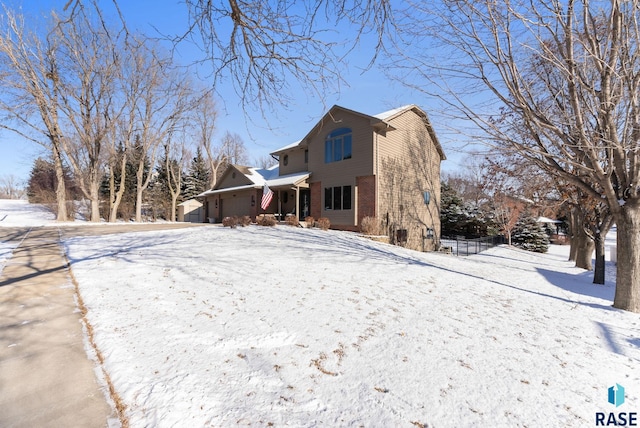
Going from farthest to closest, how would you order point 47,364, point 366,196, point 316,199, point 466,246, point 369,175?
point 466,246 → point 316,199 → point 366,196 → point 369,175 → point 47,364

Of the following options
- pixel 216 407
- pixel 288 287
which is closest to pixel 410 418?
pixel 216 407

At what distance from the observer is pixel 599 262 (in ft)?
35.0

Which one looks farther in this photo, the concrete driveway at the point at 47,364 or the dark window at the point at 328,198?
the dark window at the point at 328,198

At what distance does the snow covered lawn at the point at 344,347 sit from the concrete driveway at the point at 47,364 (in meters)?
0.19

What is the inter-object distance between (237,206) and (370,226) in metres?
13.5

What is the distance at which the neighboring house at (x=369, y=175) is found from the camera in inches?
620

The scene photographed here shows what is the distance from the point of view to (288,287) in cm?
567

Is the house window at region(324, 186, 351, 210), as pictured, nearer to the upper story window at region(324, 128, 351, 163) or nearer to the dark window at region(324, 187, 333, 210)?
the dark window at region(324, 187, 333, 210)

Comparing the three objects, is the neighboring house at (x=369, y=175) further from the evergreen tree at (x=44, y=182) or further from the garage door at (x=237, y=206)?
the evergreen tree at (x=44, y=182)

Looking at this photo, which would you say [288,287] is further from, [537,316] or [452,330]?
[537,316]

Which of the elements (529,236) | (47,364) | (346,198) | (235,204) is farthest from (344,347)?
(529,236)

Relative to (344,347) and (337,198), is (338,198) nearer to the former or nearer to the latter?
(337,198)

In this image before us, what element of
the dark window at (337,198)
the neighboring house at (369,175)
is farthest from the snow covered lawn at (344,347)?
the dark window at (337,198)

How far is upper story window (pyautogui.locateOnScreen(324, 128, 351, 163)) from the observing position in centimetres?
1678
